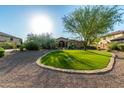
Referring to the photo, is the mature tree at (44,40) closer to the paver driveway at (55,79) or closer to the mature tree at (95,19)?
the mature tree at (95,19)

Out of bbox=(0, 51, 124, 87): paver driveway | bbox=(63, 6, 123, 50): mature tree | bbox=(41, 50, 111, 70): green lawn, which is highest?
bbox=(63, 6, 123, 50): mature tree

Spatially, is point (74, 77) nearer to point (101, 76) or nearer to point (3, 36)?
point (101, 76)

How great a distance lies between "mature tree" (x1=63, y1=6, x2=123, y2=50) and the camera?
19.3 m

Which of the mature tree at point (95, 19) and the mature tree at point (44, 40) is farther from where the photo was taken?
the mature tree at point (44, 40)

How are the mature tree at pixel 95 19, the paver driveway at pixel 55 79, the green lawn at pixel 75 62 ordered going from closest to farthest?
1. the paver driveway at pixel 55 79
2. the green lawn at pixel 75 62
3. the mature tree at pixel 95 19

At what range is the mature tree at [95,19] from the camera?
1928 cm

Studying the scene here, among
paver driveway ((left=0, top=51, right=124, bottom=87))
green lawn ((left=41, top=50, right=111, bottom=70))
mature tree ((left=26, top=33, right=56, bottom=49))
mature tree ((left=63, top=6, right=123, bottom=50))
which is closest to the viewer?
paver driveway ((left=0, top=51, right=124, bottom=87))

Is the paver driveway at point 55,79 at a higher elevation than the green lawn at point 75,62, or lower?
lower

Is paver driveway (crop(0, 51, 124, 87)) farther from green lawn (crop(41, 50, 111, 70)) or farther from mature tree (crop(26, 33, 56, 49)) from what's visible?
mature tree (crop(26, 33, 56, 49))

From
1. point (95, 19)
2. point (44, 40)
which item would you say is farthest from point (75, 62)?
point (44, 40)

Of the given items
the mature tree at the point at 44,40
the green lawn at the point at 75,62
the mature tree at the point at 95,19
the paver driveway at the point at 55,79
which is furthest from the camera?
the mature tree at the point at 44,40

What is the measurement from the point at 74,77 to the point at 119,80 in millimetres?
1847

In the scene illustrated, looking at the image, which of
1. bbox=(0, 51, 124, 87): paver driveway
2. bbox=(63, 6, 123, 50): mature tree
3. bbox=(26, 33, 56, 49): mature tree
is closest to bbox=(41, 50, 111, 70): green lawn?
bbox=(0, 51, 124, 87): paver driveway

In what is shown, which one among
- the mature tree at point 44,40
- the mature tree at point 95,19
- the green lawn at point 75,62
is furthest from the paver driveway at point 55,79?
the mature tree at point 44,40
